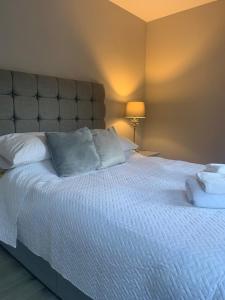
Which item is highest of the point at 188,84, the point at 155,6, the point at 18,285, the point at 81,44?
the point at 155,6

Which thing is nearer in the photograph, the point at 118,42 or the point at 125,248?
the point at 125,248

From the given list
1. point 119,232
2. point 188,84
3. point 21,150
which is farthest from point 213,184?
point 188,84

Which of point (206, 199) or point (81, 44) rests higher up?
point (81, 44)

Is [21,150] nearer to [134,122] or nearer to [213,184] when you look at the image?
[213,184]

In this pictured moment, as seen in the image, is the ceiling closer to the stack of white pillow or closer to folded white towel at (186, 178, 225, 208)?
the stack of white pillow

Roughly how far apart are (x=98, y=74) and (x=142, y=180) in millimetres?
1617

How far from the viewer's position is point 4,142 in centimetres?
177

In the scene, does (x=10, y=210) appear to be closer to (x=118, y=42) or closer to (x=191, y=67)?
(x=118, y=42)

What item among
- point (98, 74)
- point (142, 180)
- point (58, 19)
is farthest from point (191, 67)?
point (142, 180)

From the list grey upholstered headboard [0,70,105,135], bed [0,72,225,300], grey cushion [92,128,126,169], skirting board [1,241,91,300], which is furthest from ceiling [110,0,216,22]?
skirting board [1,241,91,300]

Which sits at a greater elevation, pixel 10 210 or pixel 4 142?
pixel 4 142

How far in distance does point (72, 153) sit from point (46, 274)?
78 cm

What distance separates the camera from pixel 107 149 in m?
1.97

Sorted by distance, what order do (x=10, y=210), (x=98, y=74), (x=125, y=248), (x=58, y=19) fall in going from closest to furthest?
(x=125, y=248) → (x=10, y=210) → (x=58, y=19) → (x=98, y=74)
